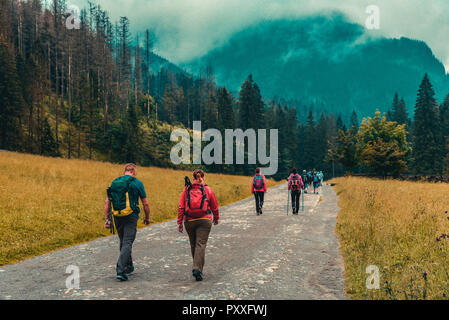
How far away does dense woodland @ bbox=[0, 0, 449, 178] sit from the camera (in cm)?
4569

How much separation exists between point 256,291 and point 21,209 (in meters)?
9.97

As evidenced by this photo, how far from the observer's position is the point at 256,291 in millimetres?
5312

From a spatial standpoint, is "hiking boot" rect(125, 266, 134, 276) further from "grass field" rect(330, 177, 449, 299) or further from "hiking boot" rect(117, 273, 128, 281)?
"grass field" rect(330, 177, 449, 299)

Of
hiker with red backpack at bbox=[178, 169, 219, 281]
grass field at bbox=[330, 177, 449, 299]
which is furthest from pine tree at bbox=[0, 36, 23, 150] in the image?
grass field at bbox=[330, 177, 449, 299]

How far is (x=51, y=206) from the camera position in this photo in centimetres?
1264

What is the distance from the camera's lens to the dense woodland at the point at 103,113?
1799 inches

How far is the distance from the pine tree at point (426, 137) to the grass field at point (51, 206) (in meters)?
54.6

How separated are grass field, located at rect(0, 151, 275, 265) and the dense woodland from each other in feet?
95.2

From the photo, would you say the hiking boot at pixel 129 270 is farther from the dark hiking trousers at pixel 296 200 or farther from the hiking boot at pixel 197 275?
the dark hiking trousers at pixel 296 200

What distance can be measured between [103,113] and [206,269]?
66.0m

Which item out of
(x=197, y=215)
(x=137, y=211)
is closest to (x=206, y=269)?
(x=197, y=215)

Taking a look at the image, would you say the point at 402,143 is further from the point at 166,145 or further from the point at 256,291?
the point at 256,291

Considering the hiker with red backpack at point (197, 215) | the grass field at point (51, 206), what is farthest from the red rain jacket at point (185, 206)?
the grass field at point (51, 206)
